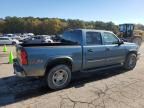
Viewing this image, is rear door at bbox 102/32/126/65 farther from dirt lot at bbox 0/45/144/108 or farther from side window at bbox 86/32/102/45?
dirt lot at bbox 0/45/144/108

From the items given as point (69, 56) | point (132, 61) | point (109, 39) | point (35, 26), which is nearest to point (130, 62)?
point (132, 61)

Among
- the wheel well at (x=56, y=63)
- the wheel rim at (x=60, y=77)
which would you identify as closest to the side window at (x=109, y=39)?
the wheel well at (x=56, y=63)

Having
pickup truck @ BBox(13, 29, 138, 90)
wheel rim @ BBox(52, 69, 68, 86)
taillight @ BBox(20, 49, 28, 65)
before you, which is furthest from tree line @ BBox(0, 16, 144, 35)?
taillight @ BBox(20, 49, 28, 65)

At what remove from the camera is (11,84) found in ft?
21.2

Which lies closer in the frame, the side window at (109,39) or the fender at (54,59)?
the fender at (54,59)

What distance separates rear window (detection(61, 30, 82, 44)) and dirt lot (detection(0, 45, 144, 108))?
4.77ft

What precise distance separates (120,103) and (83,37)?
262cm

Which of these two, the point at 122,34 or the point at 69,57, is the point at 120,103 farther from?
the point at 122,34

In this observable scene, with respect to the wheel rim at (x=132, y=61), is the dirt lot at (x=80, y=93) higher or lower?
lower

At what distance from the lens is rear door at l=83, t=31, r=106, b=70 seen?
21.4 ft

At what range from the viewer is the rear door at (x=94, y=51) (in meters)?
6.53

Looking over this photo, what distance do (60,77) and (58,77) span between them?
0.25ft

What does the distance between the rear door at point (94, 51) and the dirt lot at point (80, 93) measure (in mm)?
616

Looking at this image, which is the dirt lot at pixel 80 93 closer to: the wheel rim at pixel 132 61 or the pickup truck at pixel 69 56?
the pickup truck at pixel 69 56
